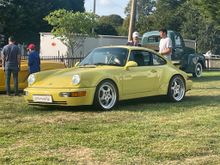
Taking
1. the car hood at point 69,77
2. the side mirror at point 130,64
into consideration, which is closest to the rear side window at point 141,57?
the side mirror at point 130,64

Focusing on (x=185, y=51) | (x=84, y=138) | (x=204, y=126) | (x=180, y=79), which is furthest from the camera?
(x=185, y=51)

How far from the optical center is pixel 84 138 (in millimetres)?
6805

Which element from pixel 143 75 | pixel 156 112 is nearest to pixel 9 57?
pixel 143 75

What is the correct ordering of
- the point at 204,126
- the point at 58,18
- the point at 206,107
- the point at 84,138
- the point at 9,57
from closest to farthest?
the point at 84,138 < the point at 204,126 < the point at 206,107 < the point at 9,57 < the point at 58,18

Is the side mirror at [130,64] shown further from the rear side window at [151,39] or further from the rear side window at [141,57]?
the rear side window at [151,39]

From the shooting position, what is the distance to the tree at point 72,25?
29047 mm

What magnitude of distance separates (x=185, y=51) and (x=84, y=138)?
1433 cm

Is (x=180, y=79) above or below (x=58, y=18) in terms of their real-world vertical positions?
below

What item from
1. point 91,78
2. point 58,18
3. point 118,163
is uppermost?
point 58,18

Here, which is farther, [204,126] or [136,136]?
[204,126]

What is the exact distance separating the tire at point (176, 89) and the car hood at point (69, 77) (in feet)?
5.61

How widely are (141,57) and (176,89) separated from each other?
3.88ft

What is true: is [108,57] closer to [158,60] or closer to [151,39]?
[158,60]

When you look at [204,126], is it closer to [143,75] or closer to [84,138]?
[84,138]
